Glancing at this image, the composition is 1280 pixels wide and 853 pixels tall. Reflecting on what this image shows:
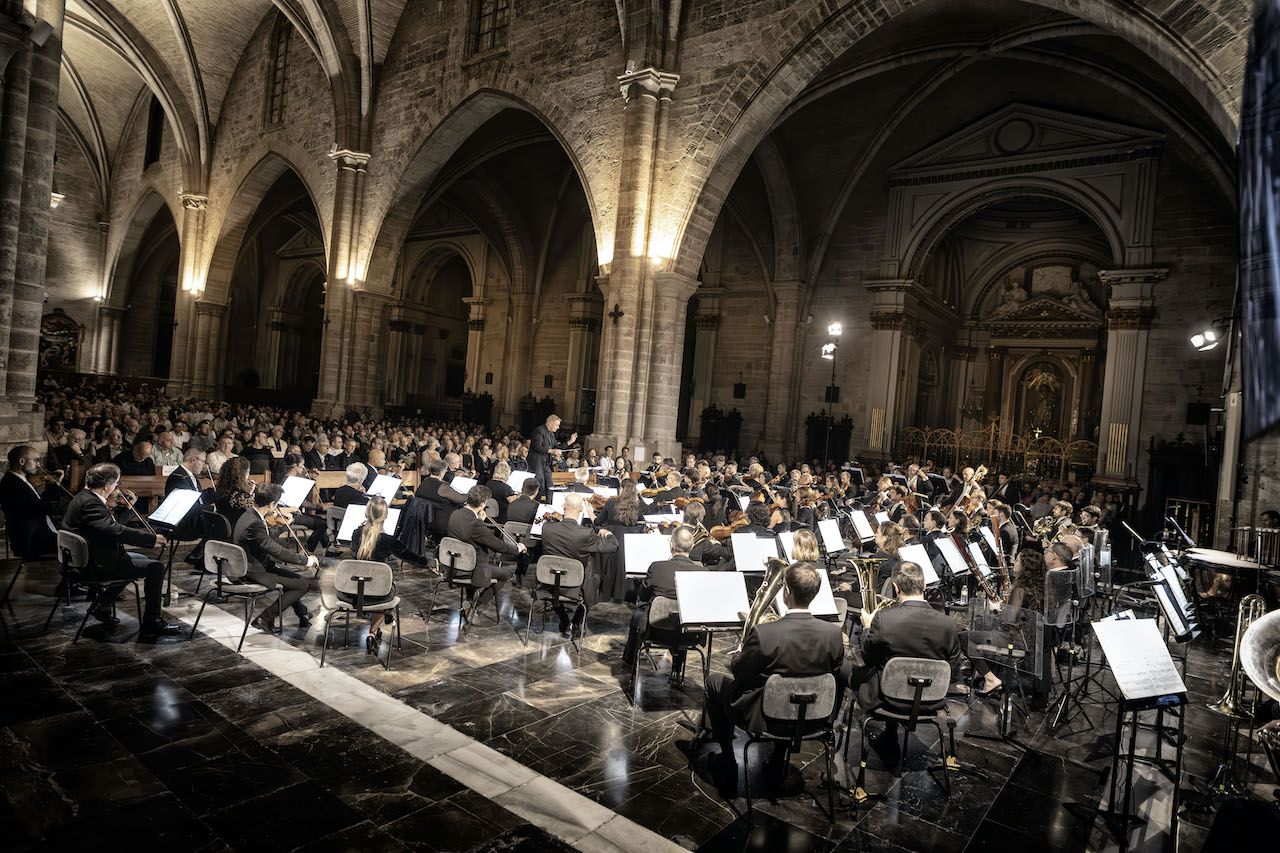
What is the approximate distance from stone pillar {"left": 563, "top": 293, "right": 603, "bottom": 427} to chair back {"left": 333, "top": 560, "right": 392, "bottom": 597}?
63.2 feet

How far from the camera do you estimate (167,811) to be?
10.8 ft

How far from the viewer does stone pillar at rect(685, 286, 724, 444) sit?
23453 mm

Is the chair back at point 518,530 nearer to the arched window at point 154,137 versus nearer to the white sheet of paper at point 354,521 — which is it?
the white sheet of paper at point 354,521

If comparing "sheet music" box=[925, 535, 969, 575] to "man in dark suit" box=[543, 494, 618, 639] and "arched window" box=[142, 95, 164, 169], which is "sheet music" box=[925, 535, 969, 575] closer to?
"man in dark suit" box=[543, 494, 618, 639]

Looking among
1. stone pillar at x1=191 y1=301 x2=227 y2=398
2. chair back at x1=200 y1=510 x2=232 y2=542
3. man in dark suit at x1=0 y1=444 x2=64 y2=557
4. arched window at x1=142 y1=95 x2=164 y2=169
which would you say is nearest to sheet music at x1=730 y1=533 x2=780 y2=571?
chair back at x1=200 y1=510 x2=232 y2=542

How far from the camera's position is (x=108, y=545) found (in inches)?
214

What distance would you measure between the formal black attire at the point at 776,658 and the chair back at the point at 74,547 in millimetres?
4672

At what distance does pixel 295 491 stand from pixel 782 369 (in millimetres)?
15917

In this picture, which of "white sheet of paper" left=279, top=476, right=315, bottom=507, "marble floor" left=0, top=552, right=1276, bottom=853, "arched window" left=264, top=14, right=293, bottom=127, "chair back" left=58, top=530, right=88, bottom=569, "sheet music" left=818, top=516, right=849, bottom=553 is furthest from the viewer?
"arched window" left=264, top=14, right=293, bottom=127

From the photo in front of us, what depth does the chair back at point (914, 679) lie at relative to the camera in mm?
3996

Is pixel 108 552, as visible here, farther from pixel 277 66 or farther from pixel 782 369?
pixel 277 66

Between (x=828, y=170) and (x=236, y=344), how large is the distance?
29.0 metres

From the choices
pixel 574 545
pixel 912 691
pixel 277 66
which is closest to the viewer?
pixel 912 691

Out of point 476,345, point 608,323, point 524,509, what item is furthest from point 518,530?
point 476,345
